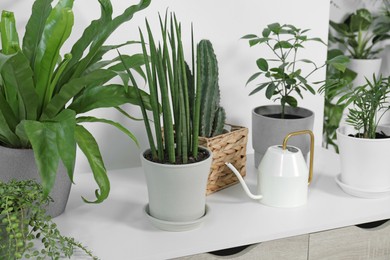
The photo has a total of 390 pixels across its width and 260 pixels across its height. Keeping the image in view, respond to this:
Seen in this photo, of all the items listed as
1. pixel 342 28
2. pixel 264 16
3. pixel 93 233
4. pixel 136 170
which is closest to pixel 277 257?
pixel 93 233

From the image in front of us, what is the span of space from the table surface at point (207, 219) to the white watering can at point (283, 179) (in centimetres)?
2

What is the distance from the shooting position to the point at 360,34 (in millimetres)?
2959

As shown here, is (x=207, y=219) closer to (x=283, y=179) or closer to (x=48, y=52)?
(x=283, y=179)

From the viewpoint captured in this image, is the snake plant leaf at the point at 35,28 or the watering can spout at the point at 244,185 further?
the watering can spout at the point at 244,185

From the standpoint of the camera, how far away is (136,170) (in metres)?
1.64

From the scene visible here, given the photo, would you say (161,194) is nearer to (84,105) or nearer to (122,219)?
(122,219)

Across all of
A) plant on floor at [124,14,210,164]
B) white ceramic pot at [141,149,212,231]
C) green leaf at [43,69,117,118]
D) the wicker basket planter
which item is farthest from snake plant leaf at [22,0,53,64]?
the wicker basket planter

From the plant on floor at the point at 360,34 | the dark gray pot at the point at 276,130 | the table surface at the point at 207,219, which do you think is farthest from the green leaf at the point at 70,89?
the plant on floor at the point at 360,34

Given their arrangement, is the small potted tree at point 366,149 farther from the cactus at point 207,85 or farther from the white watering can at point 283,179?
the cactus at point 207,85

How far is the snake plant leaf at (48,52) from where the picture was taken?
1.13m

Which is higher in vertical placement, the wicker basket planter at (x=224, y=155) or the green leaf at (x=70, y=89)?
the green leaf at (x=70, y=89)

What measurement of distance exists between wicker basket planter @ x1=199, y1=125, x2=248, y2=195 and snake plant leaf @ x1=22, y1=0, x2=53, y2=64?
42 cm

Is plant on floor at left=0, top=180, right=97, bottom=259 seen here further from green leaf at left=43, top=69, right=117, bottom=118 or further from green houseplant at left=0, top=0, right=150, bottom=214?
green leaf at left=43, top=69, right=117, bottom=118

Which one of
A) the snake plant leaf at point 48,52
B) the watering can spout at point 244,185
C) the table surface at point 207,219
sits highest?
the snake plant leaf at point 48,52
